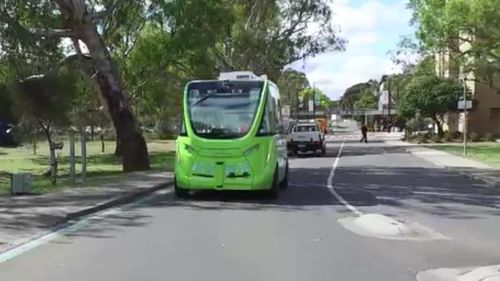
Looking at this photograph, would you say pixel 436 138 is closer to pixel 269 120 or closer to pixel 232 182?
pixel 269 120

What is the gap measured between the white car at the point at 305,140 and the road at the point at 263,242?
82.6 feet

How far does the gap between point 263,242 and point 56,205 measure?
6094 mm

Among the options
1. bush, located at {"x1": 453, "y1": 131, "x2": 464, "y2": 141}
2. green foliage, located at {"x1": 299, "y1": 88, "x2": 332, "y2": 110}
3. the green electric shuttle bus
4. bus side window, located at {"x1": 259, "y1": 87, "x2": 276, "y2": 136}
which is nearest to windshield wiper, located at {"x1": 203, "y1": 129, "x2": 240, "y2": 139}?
the green electric shuttle bus

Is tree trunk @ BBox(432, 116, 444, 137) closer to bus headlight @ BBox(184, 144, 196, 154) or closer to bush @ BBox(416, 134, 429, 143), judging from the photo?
bush @ BBox(416, 134, 429, 143)

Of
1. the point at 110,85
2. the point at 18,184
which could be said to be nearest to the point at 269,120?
the point at 18,184

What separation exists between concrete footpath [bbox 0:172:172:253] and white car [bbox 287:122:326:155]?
22294 millimetres

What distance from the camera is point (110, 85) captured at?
1148 inches

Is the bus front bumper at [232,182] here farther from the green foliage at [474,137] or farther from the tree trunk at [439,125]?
the tree trunk at [439,125]

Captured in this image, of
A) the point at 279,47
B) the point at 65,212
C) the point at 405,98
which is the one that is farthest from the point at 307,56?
the point at 65,212

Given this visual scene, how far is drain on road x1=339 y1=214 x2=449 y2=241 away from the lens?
12.3m

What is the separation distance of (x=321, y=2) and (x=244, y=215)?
43.6 metres

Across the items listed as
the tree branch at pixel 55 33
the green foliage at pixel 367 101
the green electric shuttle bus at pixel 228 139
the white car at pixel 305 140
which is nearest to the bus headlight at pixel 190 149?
the green electric shuttle bus at pixel 228 139

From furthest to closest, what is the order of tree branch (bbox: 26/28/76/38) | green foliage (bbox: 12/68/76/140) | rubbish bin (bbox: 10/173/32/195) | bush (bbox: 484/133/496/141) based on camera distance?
bush (bbox: 484/133/496/141), green foliage (bbox: 12/68/76/140), tree branch (bbox: 26/28/76/38), rubbish bin (bbox: 10/173/32/195)

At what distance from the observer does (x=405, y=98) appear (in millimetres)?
68062
